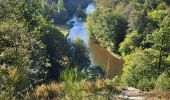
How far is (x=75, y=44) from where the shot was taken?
5375 centimetres

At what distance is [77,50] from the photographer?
2083 inches

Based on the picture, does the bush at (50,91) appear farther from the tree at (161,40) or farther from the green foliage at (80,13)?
the green foliage at (80,13)

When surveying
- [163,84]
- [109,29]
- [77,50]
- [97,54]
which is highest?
[109,29]

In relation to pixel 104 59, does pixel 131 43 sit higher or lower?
higher

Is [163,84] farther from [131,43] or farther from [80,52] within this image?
[131,43]

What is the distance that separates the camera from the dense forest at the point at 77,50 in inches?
219

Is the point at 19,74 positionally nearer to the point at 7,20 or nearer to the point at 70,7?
the point at 7,20

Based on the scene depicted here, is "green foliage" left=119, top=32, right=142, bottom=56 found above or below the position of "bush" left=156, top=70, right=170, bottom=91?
above

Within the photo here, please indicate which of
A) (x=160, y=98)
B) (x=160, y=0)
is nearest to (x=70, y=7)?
(x=160, y=0)

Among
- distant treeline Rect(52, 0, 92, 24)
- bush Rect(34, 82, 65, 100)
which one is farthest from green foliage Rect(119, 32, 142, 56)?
bush Rect(34, 82, 65, 100)

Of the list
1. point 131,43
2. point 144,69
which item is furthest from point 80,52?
point 144,69

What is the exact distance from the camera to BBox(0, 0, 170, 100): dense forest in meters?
5.57

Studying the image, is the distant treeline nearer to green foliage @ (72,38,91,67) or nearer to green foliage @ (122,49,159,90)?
green foliage @ (72,38,91,67)

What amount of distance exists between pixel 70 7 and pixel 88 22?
23650mm
